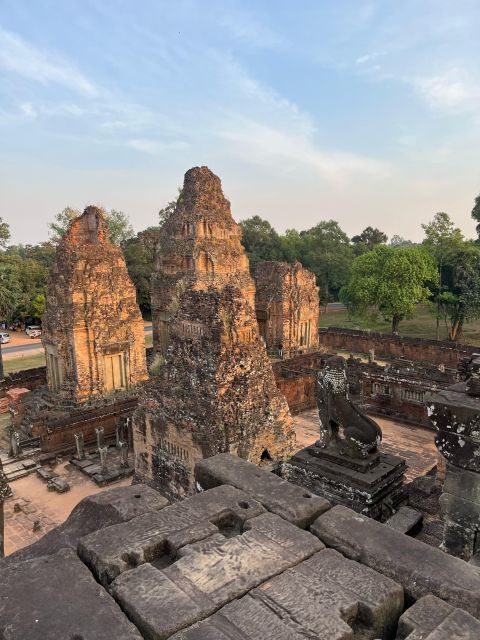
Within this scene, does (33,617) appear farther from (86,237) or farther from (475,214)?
(475,214)

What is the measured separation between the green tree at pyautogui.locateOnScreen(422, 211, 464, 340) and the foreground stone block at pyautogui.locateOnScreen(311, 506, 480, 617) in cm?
3445

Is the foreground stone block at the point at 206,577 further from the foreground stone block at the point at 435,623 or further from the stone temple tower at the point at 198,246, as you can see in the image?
the stone temple tower at the point at 198,246

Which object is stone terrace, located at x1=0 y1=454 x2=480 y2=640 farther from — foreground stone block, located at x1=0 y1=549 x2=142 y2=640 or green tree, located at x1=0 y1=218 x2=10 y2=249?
green tree, located at x1=0 y1=218 x2=10 y2=249

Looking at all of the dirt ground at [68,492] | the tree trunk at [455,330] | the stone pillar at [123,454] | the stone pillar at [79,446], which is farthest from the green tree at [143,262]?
the stone pillar at [123,454]

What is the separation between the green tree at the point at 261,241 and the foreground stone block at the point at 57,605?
2155 inches

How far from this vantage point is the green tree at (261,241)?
57.8 metres

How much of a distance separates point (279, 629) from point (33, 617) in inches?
53.0

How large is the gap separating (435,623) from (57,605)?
2.13 m

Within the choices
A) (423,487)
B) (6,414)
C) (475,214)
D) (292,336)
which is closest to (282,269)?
(292,336)

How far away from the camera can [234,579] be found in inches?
110

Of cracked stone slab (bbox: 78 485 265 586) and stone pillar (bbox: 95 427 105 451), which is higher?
cracked stone slab (bbox: 78 485 265 586)

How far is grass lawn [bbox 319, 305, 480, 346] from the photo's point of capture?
38.5 m

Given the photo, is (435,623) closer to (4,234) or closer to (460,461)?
(460,461)

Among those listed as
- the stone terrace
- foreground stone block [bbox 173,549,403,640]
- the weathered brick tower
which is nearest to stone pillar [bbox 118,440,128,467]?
the weathered brick tower
